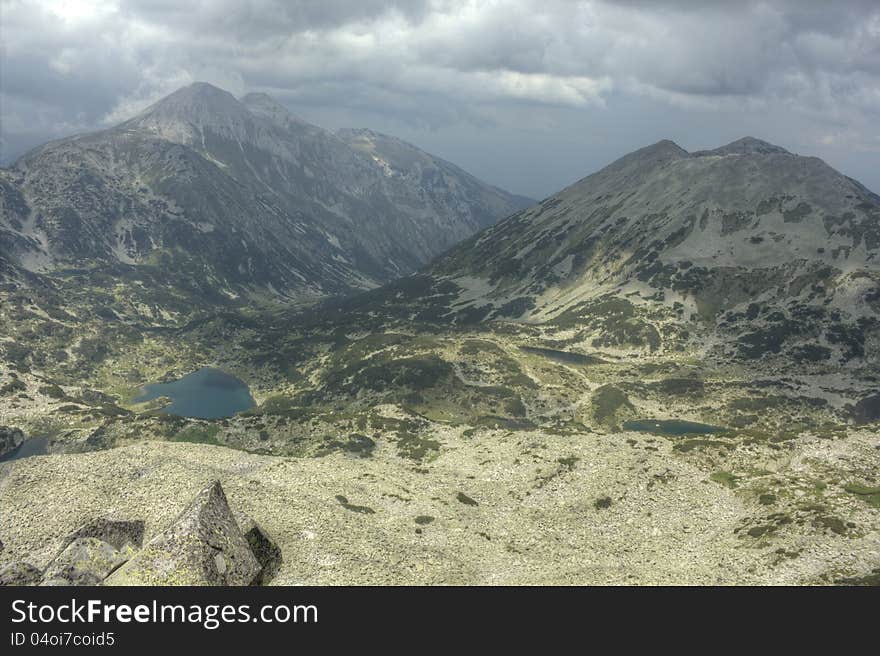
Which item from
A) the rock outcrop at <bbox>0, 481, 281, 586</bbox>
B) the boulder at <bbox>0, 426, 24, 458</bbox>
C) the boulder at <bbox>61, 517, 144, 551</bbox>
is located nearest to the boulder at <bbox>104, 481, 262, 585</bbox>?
the rock outcrop at <bbox>0, 481, 281, 586</bbox>

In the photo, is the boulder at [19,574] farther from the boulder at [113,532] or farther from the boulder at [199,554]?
the boulder at [199,554]

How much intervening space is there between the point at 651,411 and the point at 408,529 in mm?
157033

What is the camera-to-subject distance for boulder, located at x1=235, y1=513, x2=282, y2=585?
47031 millimetres

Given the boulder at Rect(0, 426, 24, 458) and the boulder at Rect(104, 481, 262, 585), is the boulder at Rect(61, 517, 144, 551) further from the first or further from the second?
the boulder at Rect(0, 426, 24, 458)

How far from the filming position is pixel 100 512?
56188mm

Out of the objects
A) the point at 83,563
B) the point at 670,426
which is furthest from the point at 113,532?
the point at 670,426
